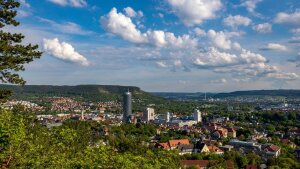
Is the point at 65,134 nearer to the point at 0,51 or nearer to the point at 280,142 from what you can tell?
the point at 0,51

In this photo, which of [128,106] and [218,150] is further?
[128,106]

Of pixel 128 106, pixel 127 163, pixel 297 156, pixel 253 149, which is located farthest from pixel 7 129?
pixel 128 106

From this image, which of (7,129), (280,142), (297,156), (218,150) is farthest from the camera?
(280,142)

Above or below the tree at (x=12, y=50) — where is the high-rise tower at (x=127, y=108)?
below

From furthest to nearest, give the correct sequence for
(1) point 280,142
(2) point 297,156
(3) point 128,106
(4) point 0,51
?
(3) point 128,106 → (1) point 280,142 → (2) point 297,156 → (4) point 0,51

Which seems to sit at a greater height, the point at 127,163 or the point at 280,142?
the point at 127,163

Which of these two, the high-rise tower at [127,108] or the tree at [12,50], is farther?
the high-rise tower at [127,108]

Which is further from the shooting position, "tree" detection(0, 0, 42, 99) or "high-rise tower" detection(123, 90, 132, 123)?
"high-rise tower" detection(123, 90, 132, 123)

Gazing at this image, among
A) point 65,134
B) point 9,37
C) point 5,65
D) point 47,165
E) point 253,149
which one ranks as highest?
point 9,37

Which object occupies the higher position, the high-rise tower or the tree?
the tree

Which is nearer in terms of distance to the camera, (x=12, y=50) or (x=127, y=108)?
(x=12, y=50)
